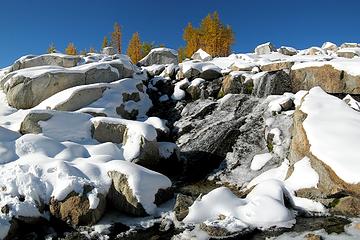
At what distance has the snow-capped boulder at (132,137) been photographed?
19.0m

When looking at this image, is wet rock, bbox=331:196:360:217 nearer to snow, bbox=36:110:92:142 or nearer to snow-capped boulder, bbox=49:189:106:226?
snow-capped boulder, bbox=49:189:106:226

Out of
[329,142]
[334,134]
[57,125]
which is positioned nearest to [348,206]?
[329,142]

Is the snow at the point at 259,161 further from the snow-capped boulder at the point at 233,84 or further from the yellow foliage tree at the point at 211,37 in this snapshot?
the yellow foliage tree at the point at 211,37

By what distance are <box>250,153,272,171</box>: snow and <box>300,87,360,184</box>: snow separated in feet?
12.2

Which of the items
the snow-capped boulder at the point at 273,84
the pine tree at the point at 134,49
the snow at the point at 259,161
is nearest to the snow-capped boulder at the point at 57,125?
the snow at the point at 259,161

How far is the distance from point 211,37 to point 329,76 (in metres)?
47.9

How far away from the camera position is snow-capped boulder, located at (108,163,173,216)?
13.8 metres

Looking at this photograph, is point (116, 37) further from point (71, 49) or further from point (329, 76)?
point (329, 76)

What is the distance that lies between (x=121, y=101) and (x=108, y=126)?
6.55m

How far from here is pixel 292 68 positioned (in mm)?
25484

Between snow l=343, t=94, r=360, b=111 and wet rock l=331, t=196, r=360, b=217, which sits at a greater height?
snow l=343, t=94, r=360, b=111

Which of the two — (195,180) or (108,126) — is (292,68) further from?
(108,126)

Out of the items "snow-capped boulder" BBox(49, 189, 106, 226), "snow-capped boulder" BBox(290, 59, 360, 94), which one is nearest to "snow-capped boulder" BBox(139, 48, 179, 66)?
"snow-capped boulder" BBox(290, 59, 360, 94)

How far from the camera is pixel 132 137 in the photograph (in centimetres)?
2000
